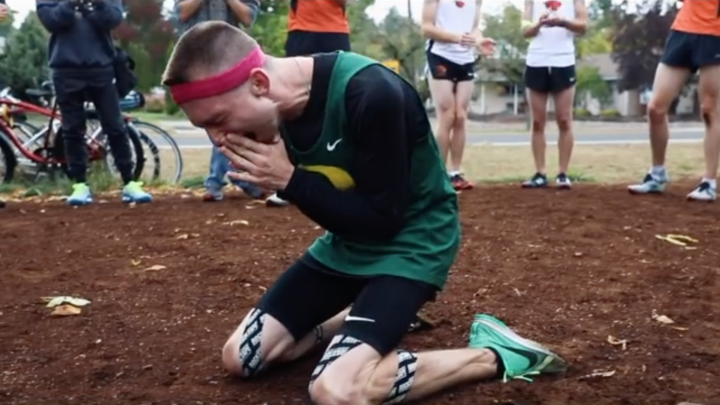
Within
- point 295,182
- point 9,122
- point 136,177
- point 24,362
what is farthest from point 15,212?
point 295,182

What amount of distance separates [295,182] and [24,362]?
1.20 meters

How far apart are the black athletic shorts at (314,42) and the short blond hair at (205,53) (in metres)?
3.67

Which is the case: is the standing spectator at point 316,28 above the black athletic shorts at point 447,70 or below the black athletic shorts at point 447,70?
above

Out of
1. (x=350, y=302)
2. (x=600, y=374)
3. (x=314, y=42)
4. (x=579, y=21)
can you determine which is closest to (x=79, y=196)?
(x=314, y=42)

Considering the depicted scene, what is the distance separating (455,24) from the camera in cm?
704

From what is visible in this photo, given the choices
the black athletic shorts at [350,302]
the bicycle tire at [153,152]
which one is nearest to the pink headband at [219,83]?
the black athletic shorts at [350,302]

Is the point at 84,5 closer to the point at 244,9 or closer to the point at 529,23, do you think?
the point at 244,9

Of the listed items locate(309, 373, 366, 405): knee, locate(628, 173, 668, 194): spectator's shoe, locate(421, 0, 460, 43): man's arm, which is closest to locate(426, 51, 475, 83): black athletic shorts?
locate(421, 0, 460, 43): man's arm

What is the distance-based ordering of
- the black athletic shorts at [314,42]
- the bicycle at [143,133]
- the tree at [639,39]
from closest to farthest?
the black athletic shorts at [314,42] < the bicycle at [143,133] < the tree at [639,39]

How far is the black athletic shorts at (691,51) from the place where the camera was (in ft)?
20.0

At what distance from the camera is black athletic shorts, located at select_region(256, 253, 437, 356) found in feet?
9.45

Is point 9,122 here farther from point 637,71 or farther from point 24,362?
point 637,71

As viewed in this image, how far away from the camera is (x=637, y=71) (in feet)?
132

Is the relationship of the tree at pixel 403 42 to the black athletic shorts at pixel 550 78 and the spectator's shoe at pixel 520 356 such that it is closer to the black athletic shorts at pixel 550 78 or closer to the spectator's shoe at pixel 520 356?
the black athletic shorts at pixel 550 78
